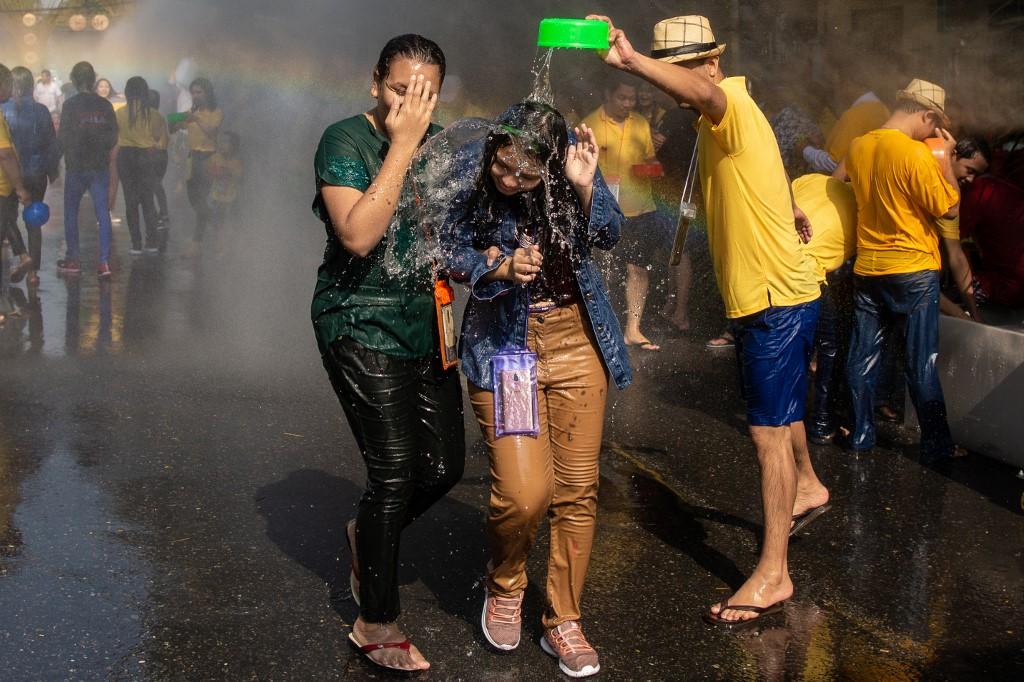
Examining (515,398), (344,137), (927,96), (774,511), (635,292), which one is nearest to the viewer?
(344,137)

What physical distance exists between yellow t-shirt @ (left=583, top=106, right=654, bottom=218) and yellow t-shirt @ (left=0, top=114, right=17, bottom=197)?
16.2 ft

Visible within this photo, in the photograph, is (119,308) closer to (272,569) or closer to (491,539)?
(272,569)

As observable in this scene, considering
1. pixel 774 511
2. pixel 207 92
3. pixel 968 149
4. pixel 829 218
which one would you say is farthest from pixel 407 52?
pixel 207 92

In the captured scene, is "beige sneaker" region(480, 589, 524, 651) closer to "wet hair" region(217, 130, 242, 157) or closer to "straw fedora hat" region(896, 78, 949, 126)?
"straw fedora hat" region(896, 78, 949, 126)

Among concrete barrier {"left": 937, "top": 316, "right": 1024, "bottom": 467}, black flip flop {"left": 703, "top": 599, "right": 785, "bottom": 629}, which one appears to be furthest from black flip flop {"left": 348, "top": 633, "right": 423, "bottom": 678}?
concrete barrier {"left": 937, "top": 316, "right": 1024, "bottom": 467}

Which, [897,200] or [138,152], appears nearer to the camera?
[897,200]

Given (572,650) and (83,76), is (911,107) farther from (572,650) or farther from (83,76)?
(83,76)

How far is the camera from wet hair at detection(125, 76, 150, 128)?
1314 centimetres

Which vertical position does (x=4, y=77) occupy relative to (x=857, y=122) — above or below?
above

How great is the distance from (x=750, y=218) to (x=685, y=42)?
61 cm

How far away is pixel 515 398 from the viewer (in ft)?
10.9

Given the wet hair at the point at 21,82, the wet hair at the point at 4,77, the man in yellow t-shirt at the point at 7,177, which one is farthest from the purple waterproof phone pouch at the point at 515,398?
the wet hair at the point at 21,82

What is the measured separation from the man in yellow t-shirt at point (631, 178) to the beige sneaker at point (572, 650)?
476cm

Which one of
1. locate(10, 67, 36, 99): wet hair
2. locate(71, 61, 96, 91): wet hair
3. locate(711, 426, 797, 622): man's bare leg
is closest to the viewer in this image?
locate(711, 426, 797, 622): man's bare leg
